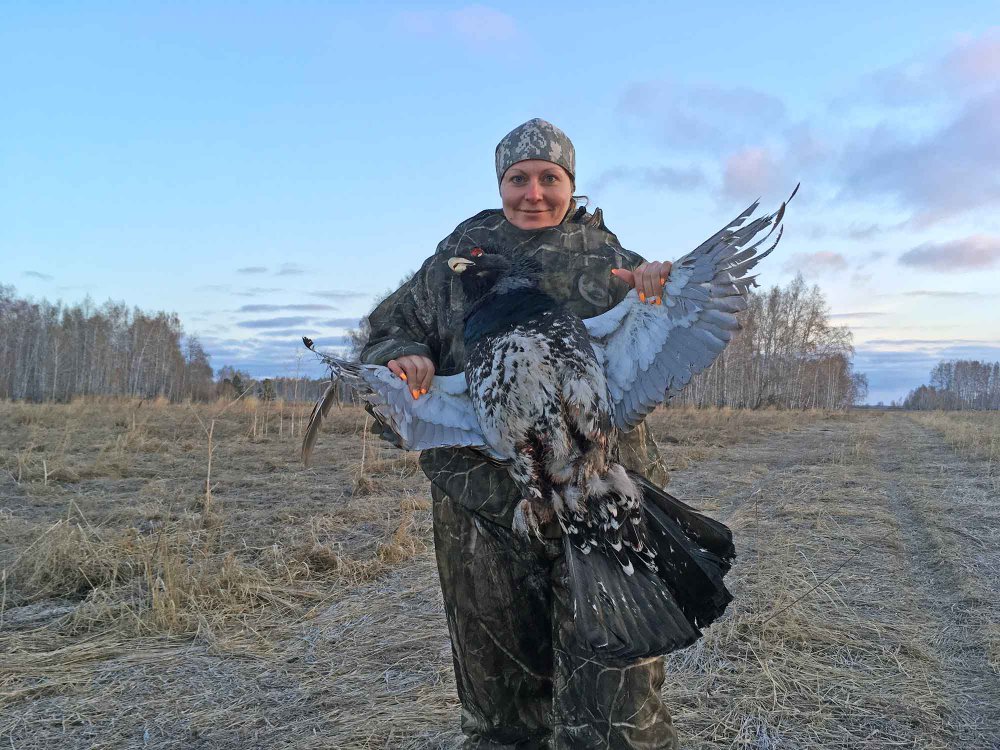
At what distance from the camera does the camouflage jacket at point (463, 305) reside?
7.71ft

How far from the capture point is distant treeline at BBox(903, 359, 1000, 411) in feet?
310

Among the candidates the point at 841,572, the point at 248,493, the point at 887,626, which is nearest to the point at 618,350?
the point at 887,626

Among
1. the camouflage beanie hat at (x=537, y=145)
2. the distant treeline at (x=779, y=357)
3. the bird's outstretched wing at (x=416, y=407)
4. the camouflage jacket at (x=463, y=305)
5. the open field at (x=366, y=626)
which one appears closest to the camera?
the bird's outstretched wing at (x=416, y=407)

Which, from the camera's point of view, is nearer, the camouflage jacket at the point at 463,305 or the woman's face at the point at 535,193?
the camouflage jacket at the point at 463,305

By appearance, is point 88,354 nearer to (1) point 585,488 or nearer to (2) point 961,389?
(1) point 585,488

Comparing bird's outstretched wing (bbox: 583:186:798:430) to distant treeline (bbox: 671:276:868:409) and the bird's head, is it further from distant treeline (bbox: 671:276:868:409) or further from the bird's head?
distant treeline (bbox: 671:276:868:409)

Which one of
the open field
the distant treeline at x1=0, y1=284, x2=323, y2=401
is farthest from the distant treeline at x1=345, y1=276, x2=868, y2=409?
the open field

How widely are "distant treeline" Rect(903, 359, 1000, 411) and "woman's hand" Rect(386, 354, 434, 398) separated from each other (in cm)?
10825

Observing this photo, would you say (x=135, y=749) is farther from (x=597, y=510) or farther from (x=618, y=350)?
(x=618, y=350)

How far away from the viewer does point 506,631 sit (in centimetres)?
239

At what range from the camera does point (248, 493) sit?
909cm

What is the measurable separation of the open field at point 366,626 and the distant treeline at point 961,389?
338 ft

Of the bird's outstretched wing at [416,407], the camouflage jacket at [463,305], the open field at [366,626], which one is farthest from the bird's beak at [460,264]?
the open field at [366,626]

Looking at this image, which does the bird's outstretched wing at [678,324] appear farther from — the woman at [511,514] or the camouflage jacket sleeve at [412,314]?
the camouflage jacket sleeve at [412,314]
